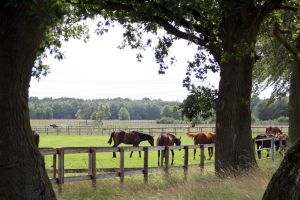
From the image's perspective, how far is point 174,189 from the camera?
9969 millimetres

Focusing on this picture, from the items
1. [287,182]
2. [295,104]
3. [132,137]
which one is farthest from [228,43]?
[132,137]

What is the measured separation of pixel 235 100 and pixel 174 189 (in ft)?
18.5

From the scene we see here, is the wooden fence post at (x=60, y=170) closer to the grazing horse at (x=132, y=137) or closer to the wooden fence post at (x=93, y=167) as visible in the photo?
the wooden fence post at (x=93, y=167)

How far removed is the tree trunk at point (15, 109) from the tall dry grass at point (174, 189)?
115 inches

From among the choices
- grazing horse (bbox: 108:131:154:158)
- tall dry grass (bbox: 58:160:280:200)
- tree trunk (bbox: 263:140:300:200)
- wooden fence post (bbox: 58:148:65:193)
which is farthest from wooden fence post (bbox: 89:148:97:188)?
grazing horse (bbox: 108:131:154:158)

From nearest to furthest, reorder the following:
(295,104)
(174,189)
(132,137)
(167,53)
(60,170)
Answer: (174,189)
(60,170)
(167,53)
(295,104)
(132,137)

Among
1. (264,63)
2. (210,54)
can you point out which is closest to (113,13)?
(210,54)

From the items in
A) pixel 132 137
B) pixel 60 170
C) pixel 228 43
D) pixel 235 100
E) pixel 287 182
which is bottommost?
pixel 60 170

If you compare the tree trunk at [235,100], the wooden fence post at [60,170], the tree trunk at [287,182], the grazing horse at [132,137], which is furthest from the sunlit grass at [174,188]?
the grazing horse at [132,137]

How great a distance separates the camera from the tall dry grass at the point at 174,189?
8.84 metres

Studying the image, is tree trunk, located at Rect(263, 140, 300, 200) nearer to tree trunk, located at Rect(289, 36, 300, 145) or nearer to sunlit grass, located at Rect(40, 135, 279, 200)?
sunlit grass, located at Rect(40, 135, 279, 200)

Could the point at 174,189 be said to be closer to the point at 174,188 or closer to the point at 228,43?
the point at 174,188

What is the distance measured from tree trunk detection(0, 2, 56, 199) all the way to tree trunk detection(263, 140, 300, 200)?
3.08 metres

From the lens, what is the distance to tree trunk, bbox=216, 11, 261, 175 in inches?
571
